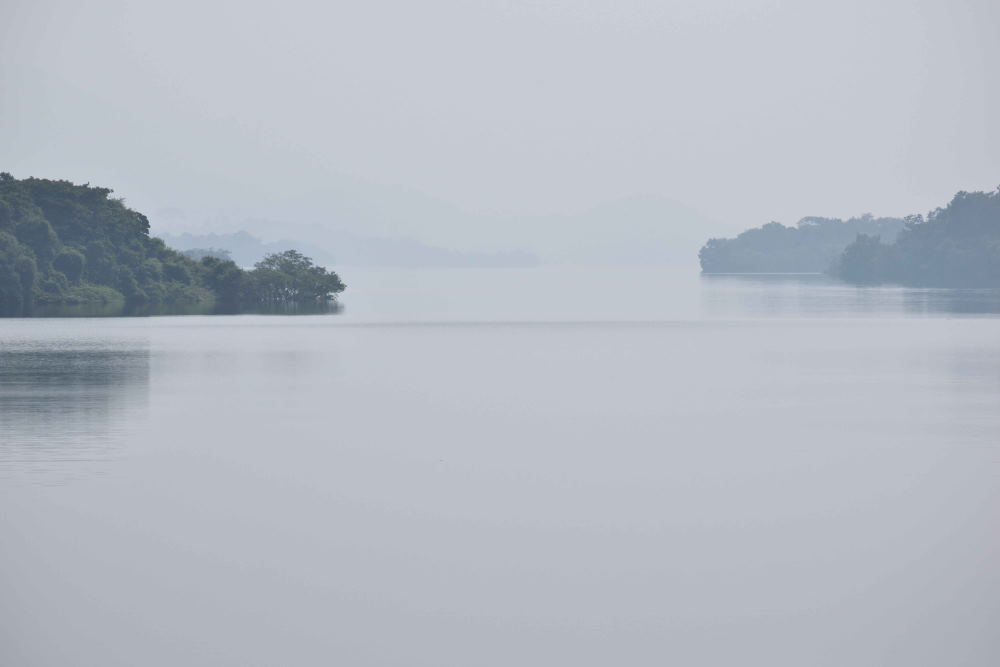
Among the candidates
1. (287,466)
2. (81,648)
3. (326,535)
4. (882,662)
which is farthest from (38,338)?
(882,662)

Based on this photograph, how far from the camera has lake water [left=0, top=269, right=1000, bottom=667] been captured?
28.2 ft

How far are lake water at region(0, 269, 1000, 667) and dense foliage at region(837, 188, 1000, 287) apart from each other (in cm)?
10776

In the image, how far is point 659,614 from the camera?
8.98 metres

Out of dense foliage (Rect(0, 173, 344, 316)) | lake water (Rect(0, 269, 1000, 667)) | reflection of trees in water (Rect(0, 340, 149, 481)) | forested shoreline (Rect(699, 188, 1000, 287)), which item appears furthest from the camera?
forested shoreline (Rect(699, 188, 1000, 287))

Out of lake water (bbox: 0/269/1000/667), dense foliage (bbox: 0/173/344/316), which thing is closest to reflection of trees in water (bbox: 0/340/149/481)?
lake water (bbox: 0/269/1000/667)

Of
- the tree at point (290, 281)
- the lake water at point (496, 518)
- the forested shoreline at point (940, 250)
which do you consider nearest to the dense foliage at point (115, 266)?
the tree at point (290, 281)

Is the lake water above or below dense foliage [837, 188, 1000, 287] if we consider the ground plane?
below

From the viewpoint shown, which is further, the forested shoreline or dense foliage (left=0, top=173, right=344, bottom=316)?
the forested shoreline

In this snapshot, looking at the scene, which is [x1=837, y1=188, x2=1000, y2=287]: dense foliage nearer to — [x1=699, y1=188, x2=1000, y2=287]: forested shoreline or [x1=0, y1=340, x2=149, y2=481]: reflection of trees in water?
[x1=699, y1=188, x2=1000, y2=287]: forested shoreline

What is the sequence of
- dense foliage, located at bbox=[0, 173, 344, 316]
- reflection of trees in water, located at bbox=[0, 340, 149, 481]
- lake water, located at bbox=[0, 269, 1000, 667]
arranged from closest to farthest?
1. lake water, located at bbox=[0, 269, 1000, 667]
2. reflection of trees in water, located at bbox=[0, 340, 149, 481]
3. dense foliage, located at bbox=[0, 173, 344, 316]

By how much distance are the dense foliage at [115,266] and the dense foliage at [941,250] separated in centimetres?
7940

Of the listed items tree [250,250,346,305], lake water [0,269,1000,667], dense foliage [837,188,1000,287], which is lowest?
lake water [0,269,1000,667]

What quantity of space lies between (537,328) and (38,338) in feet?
49.0

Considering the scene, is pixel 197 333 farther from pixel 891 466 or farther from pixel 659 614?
pixel 659 614
